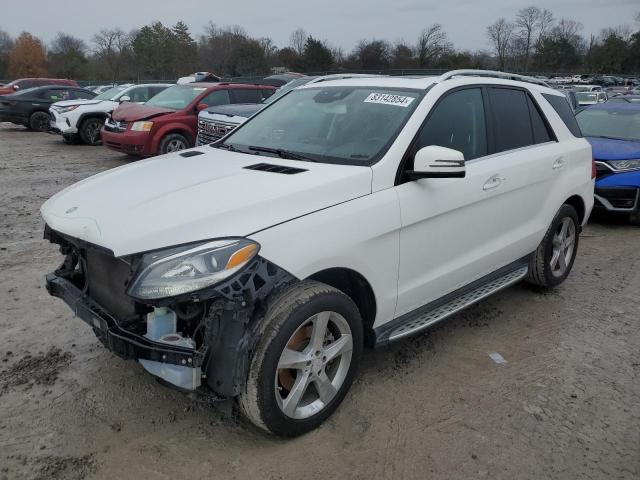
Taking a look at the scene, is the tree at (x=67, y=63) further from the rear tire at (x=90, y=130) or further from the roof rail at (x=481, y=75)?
the roof rail at (x=481, y=75)

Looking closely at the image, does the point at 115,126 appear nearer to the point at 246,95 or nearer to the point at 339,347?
the point at 246,95

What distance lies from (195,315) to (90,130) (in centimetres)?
1382

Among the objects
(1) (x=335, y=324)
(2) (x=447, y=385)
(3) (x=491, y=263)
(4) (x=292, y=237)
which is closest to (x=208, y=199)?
(4) (x=292, y=237)

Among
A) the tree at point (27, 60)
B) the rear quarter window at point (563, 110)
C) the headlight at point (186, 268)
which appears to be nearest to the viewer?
the headlight at point (186, 268)

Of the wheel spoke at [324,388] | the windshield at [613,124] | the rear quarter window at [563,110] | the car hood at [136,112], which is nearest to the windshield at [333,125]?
the wheel spoke at [324,388]

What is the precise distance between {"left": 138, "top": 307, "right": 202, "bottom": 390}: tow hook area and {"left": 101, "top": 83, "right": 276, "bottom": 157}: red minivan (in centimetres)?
867

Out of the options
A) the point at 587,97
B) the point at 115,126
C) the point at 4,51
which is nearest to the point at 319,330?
the point at 115,126

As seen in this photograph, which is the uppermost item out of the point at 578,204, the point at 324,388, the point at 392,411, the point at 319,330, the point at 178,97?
the point at 178,97

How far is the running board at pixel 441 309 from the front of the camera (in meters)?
3.23

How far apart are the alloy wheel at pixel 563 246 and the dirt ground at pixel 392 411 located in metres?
0.41

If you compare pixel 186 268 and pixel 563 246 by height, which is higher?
pixel 186 268

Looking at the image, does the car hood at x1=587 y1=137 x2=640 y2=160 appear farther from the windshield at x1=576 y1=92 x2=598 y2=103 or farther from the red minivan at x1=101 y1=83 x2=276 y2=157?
the windshield at x1=576 y1=92 x2=598 y2=103

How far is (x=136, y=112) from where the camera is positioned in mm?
11000

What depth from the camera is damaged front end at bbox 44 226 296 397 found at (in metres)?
2.39
